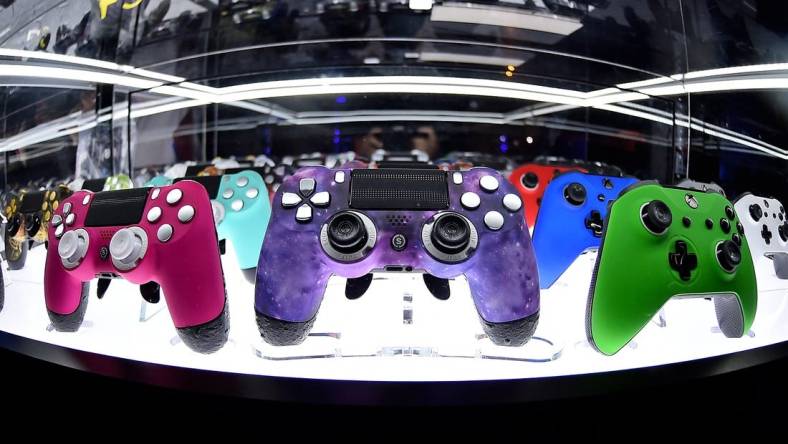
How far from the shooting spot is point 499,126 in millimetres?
3566

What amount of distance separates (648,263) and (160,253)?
0.98m

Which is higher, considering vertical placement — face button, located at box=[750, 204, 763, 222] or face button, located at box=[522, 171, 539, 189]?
face button, located at box=[522, 171, 539, 189]

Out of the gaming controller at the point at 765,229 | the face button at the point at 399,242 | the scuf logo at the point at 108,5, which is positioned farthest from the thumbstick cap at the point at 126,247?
the scuf logo at the point at 108,5

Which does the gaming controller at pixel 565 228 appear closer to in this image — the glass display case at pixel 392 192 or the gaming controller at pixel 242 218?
the glass display case at pixel 392 192

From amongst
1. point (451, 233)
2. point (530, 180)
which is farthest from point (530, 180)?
point (451, 233)

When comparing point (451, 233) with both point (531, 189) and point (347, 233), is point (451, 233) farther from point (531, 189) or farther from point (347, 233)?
point (531, 189)

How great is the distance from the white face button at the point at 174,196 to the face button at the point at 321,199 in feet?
0.96

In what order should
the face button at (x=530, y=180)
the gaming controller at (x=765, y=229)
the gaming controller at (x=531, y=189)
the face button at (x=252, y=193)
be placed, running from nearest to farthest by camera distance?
1. the gaming controller at (x=765, y=229)
2. the face button at (x=252, y=193)
3. the gaming controller at (x=531, y=189)
4. the face button at (x=530, y=180)

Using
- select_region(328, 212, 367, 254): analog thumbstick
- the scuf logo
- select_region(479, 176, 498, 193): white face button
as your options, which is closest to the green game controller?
select_region(479, 176, 498, 193): white face button

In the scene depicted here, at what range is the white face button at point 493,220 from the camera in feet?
2.46

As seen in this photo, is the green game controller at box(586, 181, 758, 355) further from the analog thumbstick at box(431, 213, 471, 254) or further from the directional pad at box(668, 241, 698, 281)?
the analog thumbstick at box(431, 213, 471, 254)

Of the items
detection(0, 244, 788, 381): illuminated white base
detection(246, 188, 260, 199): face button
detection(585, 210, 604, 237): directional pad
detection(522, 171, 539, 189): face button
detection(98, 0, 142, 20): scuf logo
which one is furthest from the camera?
detection(98, 0, 142, 20): scuf logo

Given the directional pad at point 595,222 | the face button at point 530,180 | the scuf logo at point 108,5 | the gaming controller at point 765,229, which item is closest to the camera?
the directional pad at point 595,222

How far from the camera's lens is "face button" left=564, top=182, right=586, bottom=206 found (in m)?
1.25
